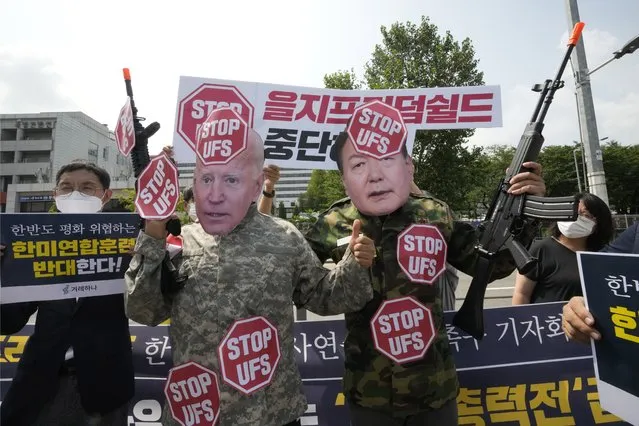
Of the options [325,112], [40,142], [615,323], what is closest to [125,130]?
[325,112]

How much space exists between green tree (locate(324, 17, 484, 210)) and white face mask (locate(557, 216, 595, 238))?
15.1 m

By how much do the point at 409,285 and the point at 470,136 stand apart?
18.2 metres

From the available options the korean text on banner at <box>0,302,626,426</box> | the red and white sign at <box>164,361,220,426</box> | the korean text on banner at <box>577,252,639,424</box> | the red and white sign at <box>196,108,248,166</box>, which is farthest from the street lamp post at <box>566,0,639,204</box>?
the red and white sign at <box>164,361,220,426</box>

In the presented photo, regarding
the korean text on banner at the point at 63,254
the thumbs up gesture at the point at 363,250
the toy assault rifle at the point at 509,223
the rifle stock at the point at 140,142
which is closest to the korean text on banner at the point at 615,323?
the toy assault rifle at the point at 509,223

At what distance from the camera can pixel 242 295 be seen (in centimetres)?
176

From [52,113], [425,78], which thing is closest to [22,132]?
[52,113]

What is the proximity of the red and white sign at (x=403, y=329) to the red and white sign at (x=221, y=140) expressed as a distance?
1.03 metres

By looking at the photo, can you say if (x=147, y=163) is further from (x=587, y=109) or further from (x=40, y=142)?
(x=40, y=142)

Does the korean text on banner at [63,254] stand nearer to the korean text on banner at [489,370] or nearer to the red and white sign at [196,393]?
the red and white sign at [196,393]

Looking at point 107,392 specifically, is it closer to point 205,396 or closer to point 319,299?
point 205,396

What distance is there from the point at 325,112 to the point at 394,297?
4.85 ft

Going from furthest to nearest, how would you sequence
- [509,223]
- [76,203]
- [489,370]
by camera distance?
1. [489,370]
2. [76,203]
3. [509,223]

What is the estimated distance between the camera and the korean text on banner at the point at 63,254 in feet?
6.81

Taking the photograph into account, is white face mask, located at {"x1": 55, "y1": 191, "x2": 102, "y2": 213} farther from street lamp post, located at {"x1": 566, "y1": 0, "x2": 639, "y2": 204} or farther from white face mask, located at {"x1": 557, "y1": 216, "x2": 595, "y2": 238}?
street lamp post, located at {"x1": 566, "y1": 0, "x2": 639, "y2": 204}
